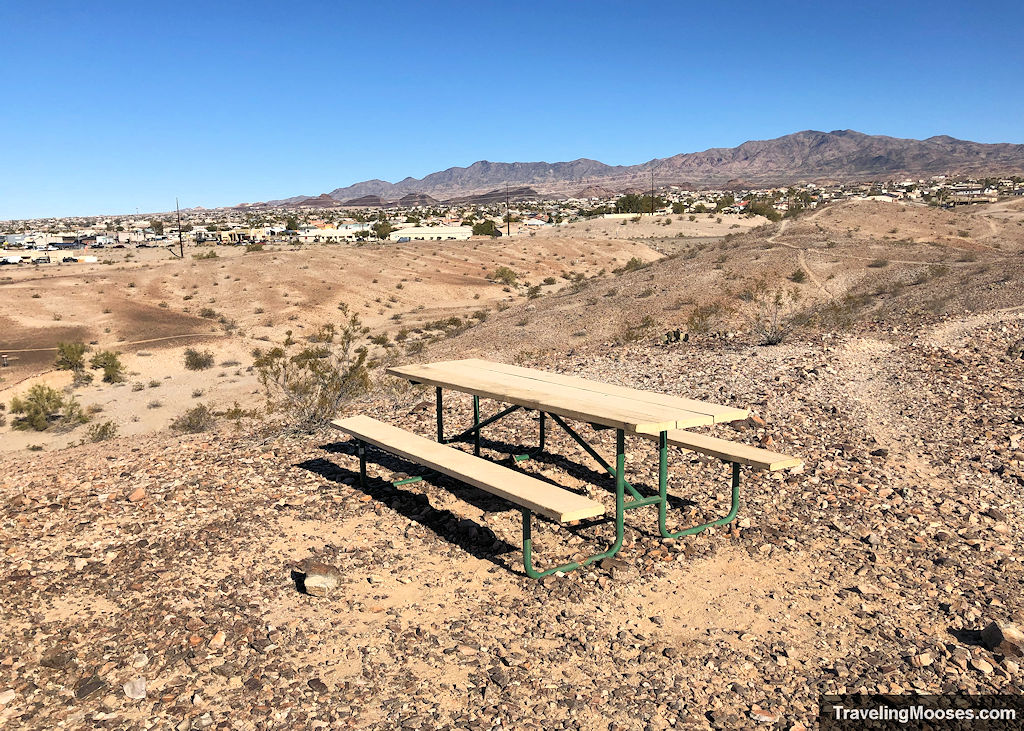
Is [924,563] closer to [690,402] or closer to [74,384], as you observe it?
[690,402]

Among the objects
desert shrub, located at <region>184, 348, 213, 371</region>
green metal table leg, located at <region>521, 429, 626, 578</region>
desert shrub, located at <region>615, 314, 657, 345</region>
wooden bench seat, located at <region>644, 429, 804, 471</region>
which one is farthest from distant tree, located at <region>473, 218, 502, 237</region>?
green metal table leg, located at <region>521, 429, 626, 578</region>

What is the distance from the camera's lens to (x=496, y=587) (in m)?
5.24

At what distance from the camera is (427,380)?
736 centimetres

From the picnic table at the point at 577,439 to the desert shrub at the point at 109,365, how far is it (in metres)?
16.5

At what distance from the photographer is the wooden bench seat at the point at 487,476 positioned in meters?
4.99

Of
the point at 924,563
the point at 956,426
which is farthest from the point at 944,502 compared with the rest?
the point at 956,426

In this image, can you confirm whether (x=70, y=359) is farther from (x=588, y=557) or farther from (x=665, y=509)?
(x=665, y=509)

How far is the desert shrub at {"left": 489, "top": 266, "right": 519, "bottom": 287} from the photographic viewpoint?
42778 millimetres

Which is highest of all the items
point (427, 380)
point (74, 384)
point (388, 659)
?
point (427, 380)

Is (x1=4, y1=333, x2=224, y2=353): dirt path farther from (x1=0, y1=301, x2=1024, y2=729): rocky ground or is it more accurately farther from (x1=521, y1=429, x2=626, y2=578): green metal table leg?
(x1=521, y1=429, x2=626, y2=578): green metal table leg

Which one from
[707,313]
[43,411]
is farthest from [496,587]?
[43,411]

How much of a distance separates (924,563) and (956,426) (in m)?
3.30

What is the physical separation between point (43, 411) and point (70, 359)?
5431mm

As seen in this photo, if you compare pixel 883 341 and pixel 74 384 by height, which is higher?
pixel 883 341
